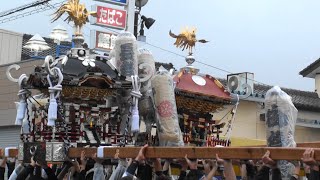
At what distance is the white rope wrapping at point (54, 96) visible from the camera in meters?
6.33

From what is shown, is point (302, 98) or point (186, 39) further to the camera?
point (302, 98)

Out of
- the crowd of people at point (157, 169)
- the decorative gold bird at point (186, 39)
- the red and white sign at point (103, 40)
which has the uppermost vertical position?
the red and white sign at point (103, 40)

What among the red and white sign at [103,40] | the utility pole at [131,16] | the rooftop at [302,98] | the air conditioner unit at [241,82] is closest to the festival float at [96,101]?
the utility pole at [131,16]

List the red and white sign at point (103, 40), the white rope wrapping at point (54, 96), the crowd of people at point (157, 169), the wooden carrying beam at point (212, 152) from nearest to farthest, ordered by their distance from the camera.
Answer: the wooden carrying beam at point (212, 152), the crowd of people at point (157, 169), the white rope wrapping at point (54, 96), the red and white sign at point (103, 40)

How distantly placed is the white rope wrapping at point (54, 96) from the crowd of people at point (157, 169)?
0.49m

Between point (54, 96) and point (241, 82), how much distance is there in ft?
37.8

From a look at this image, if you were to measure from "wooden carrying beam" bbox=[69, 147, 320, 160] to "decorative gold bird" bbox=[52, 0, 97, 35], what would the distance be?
2700 mm

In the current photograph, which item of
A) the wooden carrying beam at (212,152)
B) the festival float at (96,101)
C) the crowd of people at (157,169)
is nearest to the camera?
the wooden carrying beam at (212,152)

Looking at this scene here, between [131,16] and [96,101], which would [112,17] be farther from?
[96,101]

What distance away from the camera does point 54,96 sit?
21.3ft

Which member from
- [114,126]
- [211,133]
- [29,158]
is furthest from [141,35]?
[29,158]

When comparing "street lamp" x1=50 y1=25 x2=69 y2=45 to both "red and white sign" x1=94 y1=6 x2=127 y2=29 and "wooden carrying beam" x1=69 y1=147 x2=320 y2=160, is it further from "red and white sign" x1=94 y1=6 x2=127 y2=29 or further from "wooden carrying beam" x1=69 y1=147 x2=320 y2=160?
"wooden carrying beam" x1=69 y1=147 x2=320 y2=160

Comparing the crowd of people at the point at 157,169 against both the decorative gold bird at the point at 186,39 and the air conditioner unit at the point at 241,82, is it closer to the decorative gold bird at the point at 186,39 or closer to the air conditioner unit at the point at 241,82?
the decorative gold bird at the point at 186,39

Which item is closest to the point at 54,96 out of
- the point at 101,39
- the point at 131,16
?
the point at 131,16
